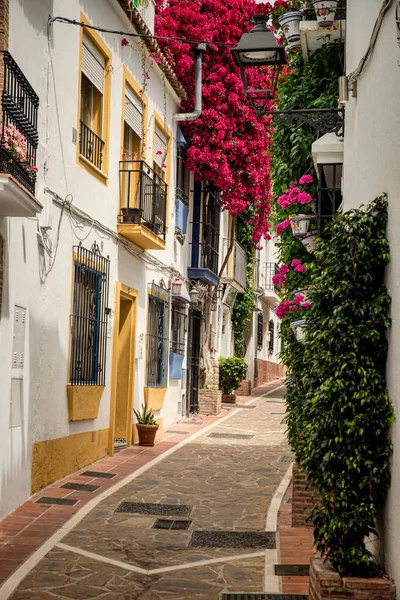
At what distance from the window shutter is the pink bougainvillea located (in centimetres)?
515

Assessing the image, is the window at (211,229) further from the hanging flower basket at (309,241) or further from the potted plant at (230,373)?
the hanging flower basket at (309,241)

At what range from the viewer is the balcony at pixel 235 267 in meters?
24.3

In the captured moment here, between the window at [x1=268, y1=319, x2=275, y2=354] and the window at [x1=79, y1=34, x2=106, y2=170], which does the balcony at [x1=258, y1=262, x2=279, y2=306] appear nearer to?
the window at [x1=268, y1=319, x2=275, y2=354]

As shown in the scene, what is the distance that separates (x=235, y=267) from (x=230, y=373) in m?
3.31

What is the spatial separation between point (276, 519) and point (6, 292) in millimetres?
3927

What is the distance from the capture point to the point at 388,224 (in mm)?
5695

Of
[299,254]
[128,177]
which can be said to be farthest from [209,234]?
[299,254]

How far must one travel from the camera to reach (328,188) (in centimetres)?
1062

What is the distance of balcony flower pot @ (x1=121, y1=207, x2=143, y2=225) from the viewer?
13738 millimetres

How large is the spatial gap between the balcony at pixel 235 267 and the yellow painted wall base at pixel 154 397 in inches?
308

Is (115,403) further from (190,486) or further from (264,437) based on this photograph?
(264,437)

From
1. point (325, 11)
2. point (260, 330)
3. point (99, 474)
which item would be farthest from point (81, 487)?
point (260, 330)

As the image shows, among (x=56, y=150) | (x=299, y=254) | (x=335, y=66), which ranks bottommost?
→ (x=299, y=254)

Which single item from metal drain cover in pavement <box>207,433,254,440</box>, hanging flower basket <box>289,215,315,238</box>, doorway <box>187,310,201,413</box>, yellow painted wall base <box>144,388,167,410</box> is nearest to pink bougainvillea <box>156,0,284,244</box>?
doorway <box>187,310,201,413</box>
